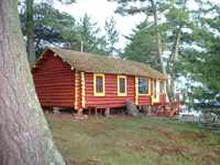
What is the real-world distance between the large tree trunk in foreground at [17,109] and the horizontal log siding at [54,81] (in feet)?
50.0

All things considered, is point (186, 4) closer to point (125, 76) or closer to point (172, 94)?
point (172, 94)

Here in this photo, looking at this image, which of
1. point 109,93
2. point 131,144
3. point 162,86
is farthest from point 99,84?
point 131,144

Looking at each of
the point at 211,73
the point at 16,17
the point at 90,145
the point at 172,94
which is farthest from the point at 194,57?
the point at 172,94

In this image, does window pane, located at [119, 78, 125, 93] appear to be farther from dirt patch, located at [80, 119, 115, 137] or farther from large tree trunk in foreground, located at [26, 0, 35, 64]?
dirt patch, located at [80, 119, 115, 137]

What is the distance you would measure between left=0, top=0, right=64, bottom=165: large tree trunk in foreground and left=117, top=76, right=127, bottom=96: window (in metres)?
18.4

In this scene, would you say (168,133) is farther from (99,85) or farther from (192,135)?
(99,85)

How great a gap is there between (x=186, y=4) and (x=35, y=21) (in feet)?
52.2

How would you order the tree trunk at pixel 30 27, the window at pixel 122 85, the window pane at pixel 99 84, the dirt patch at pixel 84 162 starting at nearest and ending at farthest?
the dirt patch at pixel 84 162 < the window pane at pixel 99 84 < the window at pixel 122 85 < the tree trunk at pixel 30 27

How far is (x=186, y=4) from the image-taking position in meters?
39.8

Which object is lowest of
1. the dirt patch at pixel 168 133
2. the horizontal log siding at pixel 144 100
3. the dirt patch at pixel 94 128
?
the dirt patch at pixel 168 133

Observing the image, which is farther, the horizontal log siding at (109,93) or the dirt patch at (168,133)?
the horizontal log siding at (109,93)

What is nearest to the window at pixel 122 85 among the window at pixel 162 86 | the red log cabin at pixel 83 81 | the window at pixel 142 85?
the red log cabin at pixel 83 81

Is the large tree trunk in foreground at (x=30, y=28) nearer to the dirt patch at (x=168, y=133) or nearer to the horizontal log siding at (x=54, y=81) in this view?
the horizontal log siding at (x=54, y=81)

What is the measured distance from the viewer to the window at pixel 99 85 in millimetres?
24344
